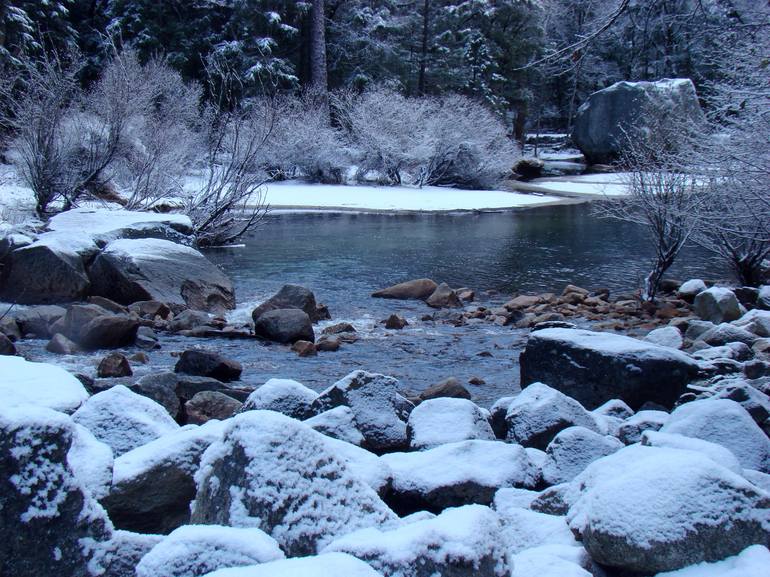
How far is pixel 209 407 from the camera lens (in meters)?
5.71

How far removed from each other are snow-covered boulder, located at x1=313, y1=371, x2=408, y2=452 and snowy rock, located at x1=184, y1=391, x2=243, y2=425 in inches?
36.8

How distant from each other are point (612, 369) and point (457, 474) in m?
2.63

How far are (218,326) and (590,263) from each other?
8.01 meters

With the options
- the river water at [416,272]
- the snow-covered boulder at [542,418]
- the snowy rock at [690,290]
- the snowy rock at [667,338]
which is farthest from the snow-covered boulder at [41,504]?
the snowy rock at [690,290]

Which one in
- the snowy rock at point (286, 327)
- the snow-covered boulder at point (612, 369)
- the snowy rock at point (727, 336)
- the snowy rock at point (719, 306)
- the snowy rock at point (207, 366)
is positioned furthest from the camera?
the snowy rock at point (719, 306)

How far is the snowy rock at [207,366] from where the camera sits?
7305 millimetres

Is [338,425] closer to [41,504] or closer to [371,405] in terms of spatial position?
[371,405]

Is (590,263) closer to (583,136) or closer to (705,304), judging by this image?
(705,304)

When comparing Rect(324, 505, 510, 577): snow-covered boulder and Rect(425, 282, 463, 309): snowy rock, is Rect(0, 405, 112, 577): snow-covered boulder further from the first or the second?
Rect(425, 282, 463, 309): snowy rock

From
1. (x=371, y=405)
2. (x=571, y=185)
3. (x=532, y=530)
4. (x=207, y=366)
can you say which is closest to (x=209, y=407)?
(x=371, y=405)

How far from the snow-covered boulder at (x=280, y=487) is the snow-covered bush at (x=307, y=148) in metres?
25.3

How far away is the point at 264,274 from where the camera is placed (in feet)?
43.3

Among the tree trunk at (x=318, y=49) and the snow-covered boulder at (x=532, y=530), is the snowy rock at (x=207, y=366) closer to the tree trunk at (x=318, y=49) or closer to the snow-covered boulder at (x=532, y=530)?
the snow-covered boulder at (x=532, y=530)

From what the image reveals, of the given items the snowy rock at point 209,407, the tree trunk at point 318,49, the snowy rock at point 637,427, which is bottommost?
the snowy rock at point 209,407
